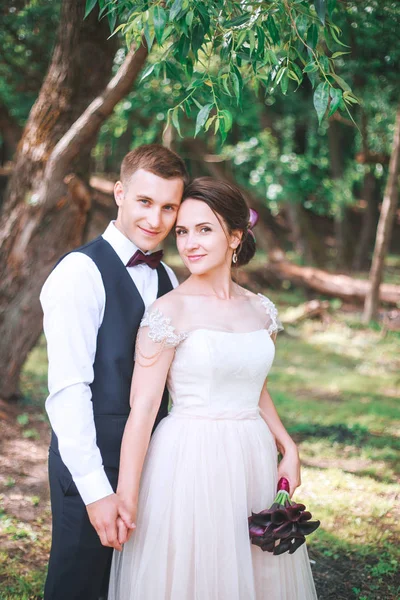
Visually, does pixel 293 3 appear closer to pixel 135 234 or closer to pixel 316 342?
pixel 135 234

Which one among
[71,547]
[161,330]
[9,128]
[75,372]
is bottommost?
[71,547]

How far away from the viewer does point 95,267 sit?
232 cm

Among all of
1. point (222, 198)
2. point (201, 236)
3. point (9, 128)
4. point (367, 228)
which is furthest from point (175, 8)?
point (367, 228)

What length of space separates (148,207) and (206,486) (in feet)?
3.72

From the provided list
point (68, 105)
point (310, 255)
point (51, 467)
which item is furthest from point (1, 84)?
point (51, 467)

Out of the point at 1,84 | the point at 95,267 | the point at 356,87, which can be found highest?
the point at 356,87

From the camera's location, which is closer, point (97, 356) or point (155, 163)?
point (97, 356)

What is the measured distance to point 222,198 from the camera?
244cm

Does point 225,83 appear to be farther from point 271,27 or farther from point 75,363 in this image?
point 75,363

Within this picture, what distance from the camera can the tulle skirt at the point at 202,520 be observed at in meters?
2.23

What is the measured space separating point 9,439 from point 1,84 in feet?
19.5

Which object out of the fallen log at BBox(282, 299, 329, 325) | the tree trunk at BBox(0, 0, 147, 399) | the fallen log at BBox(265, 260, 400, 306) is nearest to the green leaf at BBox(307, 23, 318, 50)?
the tree trunk at BBox(0, 0, 147, 399)

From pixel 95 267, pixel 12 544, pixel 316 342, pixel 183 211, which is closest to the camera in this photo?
pixel 95 267

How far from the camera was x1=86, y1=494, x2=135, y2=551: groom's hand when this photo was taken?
2.10m
